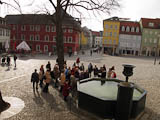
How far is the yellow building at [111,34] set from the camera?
2116 inches

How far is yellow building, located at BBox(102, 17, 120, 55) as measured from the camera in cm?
5375

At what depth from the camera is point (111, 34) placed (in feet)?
179

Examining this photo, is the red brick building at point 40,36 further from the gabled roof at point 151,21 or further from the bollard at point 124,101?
the bollard at point 124,101

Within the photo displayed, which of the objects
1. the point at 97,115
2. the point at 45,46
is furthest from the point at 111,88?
the point at 45,46

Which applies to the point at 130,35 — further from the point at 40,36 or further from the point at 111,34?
the point at 40,36

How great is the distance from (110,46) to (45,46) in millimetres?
24062

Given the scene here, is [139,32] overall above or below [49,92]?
above

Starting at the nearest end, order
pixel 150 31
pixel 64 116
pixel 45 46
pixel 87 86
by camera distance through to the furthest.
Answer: pixel 64 116, pixel 87 86, pixel 45 46, pixel 150 31

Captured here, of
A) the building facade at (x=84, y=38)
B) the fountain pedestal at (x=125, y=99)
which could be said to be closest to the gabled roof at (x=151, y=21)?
the building facade at (x=84, y=38)

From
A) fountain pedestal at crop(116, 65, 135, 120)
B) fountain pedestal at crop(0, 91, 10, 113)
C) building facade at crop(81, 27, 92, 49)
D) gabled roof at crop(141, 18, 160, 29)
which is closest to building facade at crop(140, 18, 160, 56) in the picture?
gabled roof at crop(141, 18, 160, 29)

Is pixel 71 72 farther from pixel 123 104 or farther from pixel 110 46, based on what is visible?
pixel 110 46

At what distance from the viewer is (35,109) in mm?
7793

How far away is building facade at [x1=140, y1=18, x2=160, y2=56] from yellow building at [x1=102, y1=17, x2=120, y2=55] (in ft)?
31.1

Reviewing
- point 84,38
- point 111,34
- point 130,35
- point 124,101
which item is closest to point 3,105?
point 124,101
